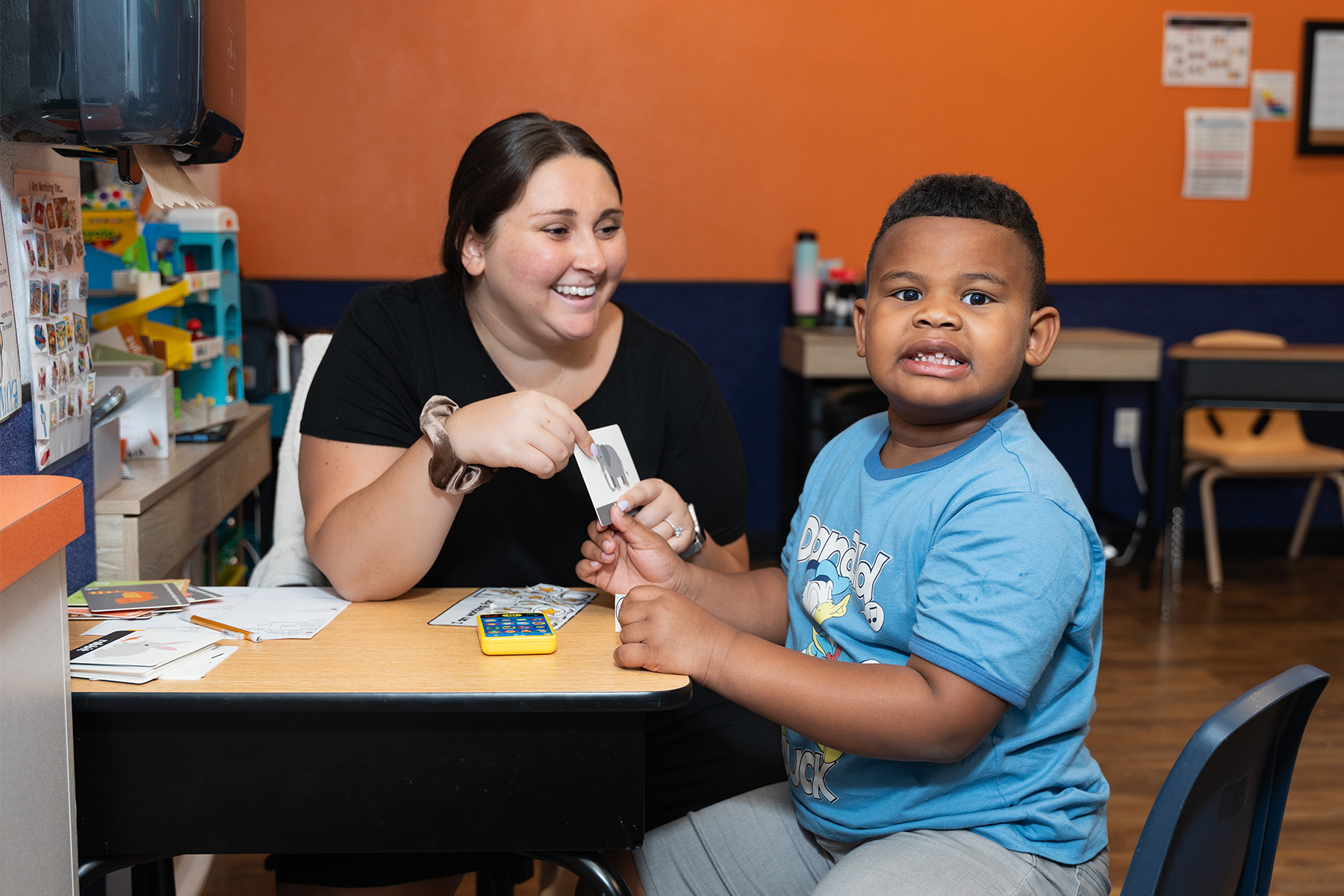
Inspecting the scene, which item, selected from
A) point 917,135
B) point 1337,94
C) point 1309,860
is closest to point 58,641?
point 1309,860

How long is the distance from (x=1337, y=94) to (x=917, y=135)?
165 cm

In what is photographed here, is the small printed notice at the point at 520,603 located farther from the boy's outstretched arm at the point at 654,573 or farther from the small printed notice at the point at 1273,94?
the small printed notice at the point at 1273,94

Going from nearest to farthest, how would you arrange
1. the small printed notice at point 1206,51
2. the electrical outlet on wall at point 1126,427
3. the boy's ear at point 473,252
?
the boy's ear at point 473,252 < the small printed notice at point 1206,51 < the electrical outlet on wall at point 1126,427

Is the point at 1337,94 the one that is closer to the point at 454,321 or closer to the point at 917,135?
the point at 917,135

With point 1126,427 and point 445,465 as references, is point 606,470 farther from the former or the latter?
point 1126,427

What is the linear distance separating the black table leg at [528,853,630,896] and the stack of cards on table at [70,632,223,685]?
0.38m

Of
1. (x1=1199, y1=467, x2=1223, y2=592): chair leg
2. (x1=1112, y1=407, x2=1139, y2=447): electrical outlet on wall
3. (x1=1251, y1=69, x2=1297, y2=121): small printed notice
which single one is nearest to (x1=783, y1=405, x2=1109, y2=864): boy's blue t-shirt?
(x1=1199, y1=467, x2=1223, y2=592): chair leg

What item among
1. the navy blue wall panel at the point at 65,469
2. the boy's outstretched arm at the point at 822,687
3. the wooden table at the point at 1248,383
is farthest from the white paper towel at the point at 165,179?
the wooden table at the point at 1248,383

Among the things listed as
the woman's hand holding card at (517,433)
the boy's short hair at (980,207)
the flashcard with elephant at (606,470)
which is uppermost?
the boy's short hair at (980,207)

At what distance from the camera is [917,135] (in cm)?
430

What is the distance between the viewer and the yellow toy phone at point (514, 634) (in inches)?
43.3

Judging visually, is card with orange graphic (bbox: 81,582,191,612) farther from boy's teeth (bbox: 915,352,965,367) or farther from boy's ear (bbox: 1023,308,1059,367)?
boy's ear (bbox: 1023,308,1059,367)

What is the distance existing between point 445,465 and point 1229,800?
32.4 inches

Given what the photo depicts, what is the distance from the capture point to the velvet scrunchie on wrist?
125 cm
